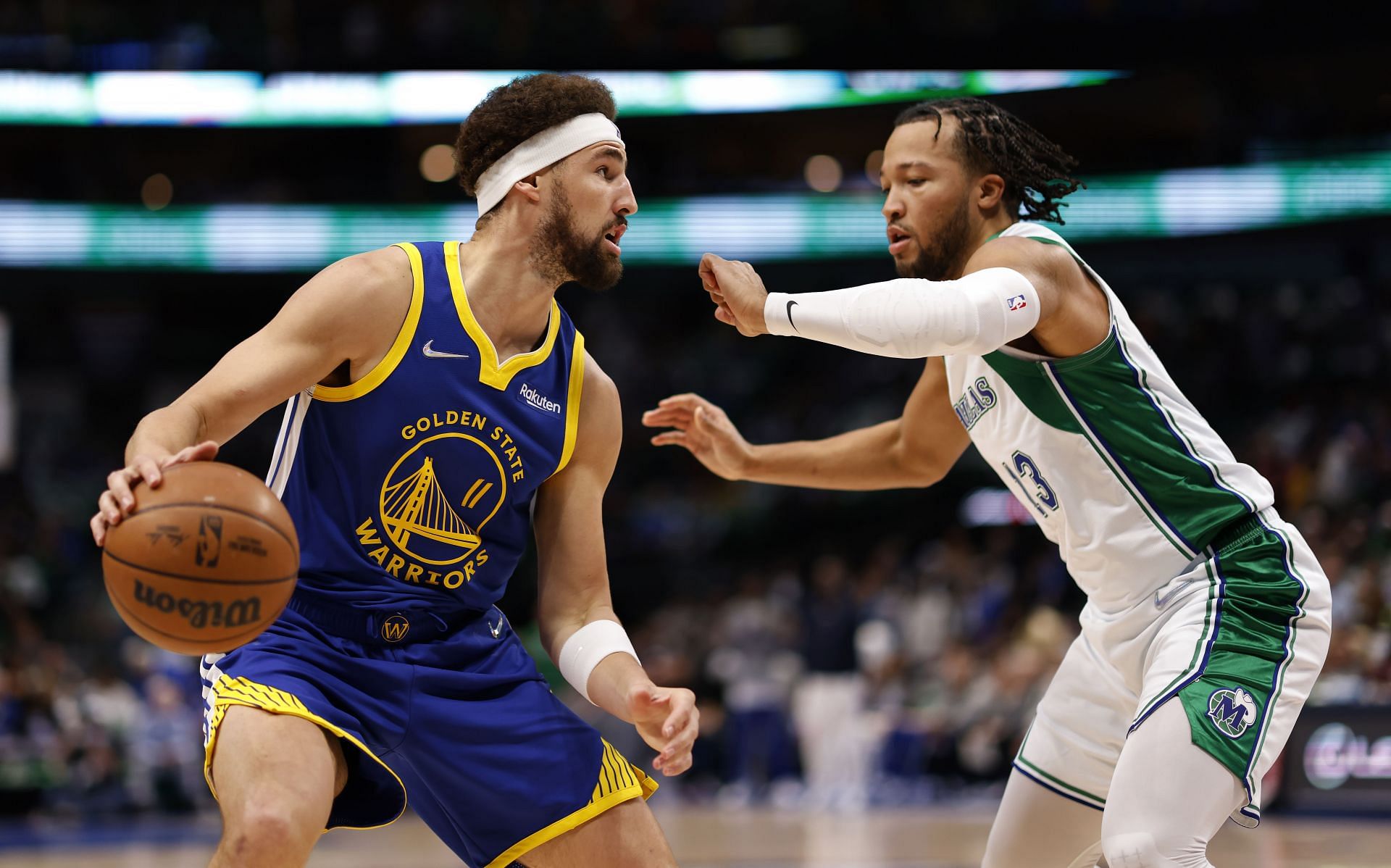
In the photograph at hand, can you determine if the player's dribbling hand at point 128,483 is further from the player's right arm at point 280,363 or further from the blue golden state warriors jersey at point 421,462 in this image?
the blue golden state warriors jersey at point 421,462

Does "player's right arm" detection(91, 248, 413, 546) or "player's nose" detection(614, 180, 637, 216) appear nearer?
"player's right arm" detection(91, 248, 413, 546)

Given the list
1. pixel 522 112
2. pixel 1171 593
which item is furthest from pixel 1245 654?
pixel 522 112

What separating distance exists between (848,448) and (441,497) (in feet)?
5.05

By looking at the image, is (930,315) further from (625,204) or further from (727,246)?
(727,246)

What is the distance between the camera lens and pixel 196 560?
2.82 metres

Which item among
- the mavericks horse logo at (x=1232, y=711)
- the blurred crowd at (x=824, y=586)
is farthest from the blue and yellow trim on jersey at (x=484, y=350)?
the blurred crowd at (x=824, y=586)

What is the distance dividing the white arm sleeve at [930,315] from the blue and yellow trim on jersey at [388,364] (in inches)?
35.7

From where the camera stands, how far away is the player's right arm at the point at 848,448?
4.33 m

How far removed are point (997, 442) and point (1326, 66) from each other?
18.3 m

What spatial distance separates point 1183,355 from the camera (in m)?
18.3

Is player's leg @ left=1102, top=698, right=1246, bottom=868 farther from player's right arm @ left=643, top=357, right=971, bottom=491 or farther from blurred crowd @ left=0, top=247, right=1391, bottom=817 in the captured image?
blurred crowd @ left=0, top=247, right=1391, bottom=817

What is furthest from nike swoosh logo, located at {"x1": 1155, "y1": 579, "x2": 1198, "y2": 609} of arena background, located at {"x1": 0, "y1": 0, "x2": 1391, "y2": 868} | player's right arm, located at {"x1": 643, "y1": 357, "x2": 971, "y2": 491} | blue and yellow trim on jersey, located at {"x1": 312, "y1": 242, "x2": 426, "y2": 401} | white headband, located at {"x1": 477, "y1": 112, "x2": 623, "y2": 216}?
arena background, located at {"x1": 0, "y1": 0, "x2": 1391, "y2": 868}

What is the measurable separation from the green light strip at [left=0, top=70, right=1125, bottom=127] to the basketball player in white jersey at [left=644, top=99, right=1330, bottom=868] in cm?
1535

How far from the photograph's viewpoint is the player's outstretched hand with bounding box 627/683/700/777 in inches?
122
